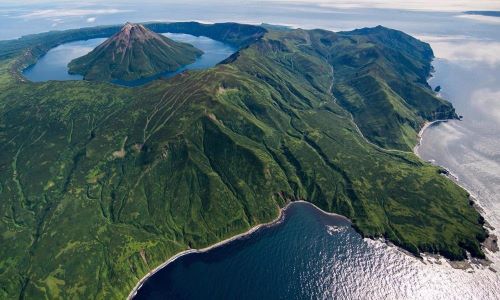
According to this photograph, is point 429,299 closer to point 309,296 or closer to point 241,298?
point 309,296

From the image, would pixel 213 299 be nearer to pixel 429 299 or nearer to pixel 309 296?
pixel 309 296

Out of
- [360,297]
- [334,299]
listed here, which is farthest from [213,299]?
[360,297]

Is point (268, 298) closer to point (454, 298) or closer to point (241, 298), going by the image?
point (241, 298)

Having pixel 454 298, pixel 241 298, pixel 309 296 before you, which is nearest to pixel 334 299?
pixel 309 296

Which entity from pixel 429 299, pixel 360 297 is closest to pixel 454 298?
pixel 429 299

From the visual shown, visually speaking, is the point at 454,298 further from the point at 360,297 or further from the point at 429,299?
the point at 360,297

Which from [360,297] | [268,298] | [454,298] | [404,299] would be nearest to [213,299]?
[268,298]
